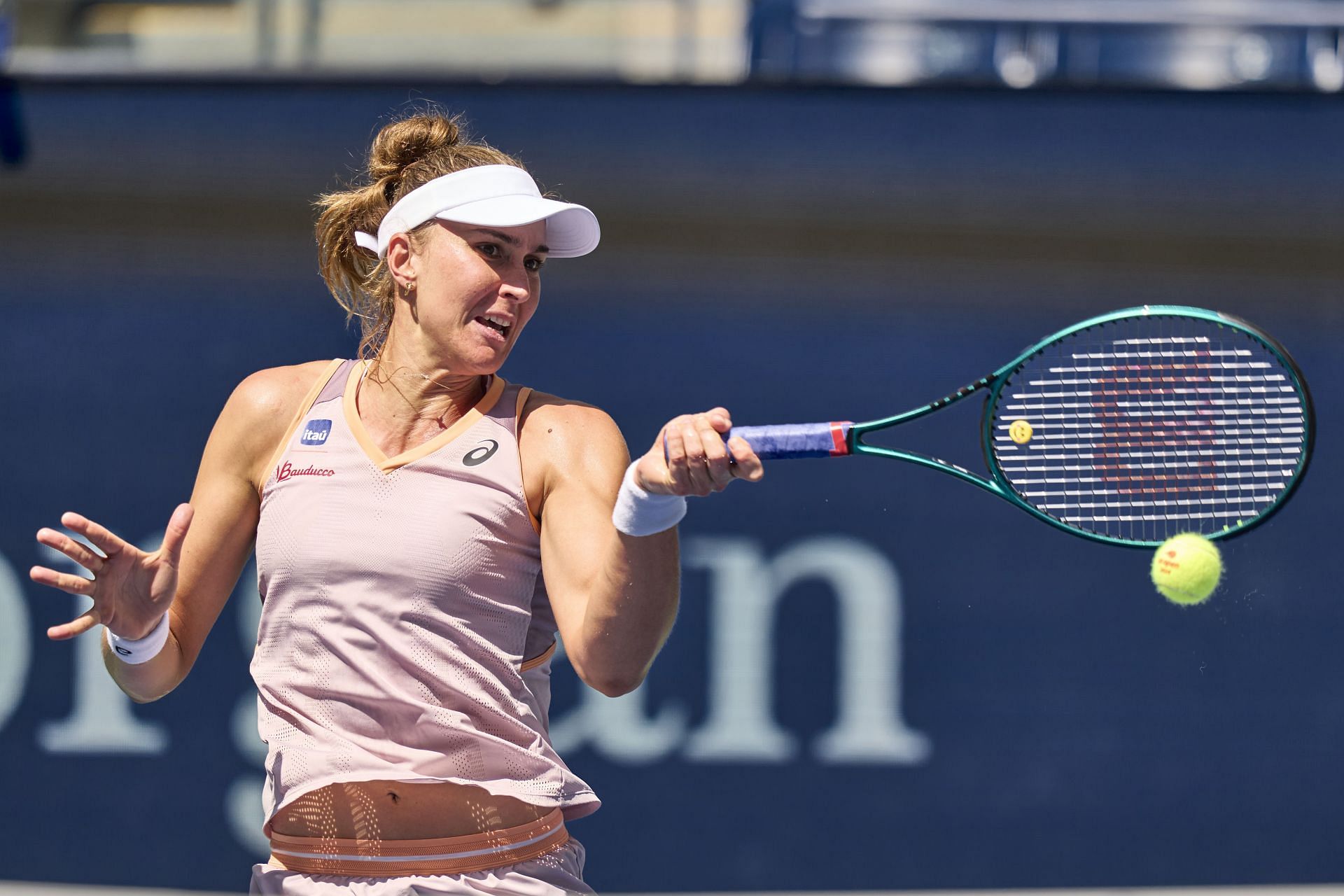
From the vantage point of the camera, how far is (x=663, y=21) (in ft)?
14.1

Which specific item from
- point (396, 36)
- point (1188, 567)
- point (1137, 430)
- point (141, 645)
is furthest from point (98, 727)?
point (1188, 567)

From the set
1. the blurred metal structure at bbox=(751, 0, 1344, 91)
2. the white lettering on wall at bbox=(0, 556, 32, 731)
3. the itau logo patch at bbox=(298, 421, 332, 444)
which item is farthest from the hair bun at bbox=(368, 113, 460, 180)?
the white lettering on wall at bbox=(0, 556, 32, 731)

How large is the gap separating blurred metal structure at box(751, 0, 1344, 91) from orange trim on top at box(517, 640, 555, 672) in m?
2.67

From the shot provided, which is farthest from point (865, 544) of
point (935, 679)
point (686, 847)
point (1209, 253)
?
point (1209, 253)

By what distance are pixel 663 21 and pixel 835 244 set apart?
87 cm

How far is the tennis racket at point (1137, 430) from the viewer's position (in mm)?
1993

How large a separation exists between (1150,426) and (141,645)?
1.92 meters

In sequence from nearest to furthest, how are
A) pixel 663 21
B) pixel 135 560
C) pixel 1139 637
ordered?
pixel 135 560
pixel 1139 637
pixel 663 21

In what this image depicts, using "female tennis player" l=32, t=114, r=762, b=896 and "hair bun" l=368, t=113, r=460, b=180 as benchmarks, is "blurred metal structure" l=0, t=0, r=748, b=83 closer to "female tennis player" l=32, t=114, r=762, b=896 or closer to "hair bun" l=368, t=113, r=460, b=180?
"hair bun" l=368, t=113, r=460, b=180

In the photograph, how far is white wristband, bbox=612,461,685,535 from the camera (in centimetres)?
171

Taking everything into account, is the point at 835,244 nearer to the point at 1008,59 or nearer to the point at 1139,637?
the point at 1008,59

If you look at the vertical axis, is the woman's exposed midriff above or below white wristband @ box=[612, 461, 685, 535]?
below

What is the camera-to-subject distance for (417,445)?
6.26 ft

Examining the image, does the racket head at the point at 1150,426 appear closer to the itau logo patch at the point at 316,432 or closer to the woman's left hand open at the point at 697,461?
the woman's left hand open at the point at 697,461
